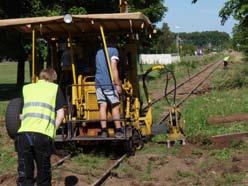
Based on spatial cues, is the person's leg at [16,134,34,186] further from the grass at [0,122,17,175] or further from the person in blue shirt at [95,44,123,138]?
the person in blue shirt at [95,44,123,138]

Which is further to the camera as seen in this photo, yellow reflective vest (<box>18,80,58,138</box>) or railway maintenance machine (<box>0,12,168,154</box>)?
railway maintenance machine (<box>0,12,168,154</box>)

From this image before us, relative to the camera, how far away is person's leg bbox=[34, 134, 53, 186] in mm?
7727

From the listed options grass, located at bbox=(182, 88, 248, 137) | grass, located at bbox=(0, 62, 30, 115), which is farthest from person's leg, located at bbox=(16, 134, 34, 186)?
grass, located at bbox=(0, 62, 30, 115)

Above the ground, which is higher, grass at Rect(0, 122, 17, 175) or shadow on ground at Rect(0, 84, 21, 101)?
grass at Rect(0, 122, 17, 175)

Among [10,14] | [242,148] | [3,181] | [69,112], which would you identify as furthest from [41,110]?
[10,14]

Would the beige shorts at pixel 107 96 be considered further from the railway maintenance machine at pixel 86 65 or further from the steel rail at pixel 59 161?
the steel rail at pixel 59 161

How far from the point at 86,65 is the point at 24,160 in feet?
16.4

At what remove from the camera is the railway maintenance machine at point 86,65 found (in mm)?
11531

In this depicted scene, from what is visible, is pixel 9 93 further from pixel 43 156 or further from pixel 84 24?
pixel 43 156

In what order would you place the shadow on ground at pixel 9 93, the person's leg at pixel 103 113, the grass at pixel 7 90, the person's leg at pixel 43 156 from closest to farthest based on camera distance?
1. the person's leg at pixel 43 156
2. the person's leg at pixel 103 113
3. the grass at pixel 7 90
4. the shadow on ground at pixel 9 93

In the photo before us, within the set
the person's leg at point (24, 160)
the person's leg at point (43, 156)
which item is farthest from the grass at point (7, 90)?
the person's leg at point (43, 156)

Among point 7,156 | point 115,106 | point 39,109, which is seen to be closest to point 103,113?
point 115,106

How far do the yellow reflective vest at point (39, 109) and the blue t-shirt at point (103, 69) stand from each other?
373cm

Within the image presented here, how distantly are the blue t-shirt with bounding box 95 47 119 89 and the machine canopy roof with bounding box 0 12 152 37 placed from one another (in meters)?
0.59
